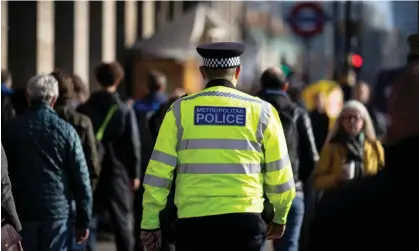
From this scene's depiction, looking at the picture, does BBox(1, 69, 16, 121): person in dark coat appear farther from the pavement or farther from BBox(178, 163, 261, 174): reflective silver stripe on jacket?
BBox(178, 163, 261, 174): reflective silver stripe on jacket

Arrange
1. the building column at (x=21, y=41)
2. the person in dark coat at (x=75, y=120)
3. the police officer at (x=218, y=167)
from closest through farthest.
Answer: the police officer at (x=218, y=167) < the person in dark coat at (x=75, y=120) < the building column at (x=21, y=41)

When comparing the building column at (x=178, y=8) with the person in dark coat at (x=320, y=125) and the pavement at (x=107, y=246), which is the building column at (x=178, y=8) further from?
the person in dark coat at (x=320, y=125)

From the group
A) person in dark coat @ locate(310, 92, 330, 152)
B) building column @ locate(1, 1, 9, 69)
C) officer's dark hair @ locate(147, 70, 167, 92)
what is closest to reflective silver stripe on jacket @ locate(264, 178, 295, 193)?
person in dark coat @ locate(310, 92, 330, 152)

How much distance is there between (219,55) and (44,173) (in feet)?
6.48

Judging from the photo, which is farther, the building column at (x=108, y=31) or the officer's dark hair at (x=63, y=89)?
the building column at (x=108, y=31)

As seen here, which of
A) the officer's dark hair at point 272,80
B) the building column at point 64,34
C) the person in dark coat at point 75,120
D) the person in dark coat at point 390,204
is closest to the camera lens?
the person in dark coat at point 390,204

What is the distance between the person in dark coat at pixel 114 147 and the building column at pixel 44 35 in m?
9.91

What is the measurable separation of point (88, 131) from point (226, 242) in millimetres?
3117

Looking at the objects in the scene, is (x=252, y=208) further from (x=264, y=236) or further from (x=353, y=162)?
(x=353, y=162)

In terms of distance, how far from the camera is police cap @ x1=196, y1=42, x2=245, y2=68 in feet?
20.9

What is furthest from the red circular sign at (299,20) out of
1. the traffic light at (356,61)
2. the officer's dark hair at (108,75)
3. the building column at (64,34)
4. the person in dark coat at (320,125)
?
the officer's dark hair at (108,75)

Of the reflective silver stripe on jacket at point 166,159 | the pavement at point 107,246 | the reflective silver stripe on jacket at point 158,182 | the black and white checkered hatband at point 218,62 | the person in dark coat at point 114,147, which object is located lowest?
the pavement at point 107,246

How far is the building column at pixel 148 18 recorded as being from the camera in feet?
101

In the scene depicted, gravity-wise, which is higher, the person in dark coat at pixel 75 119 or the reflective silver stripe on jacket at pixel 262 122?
the reflective silver stripe on jacket at pixel 262 122
